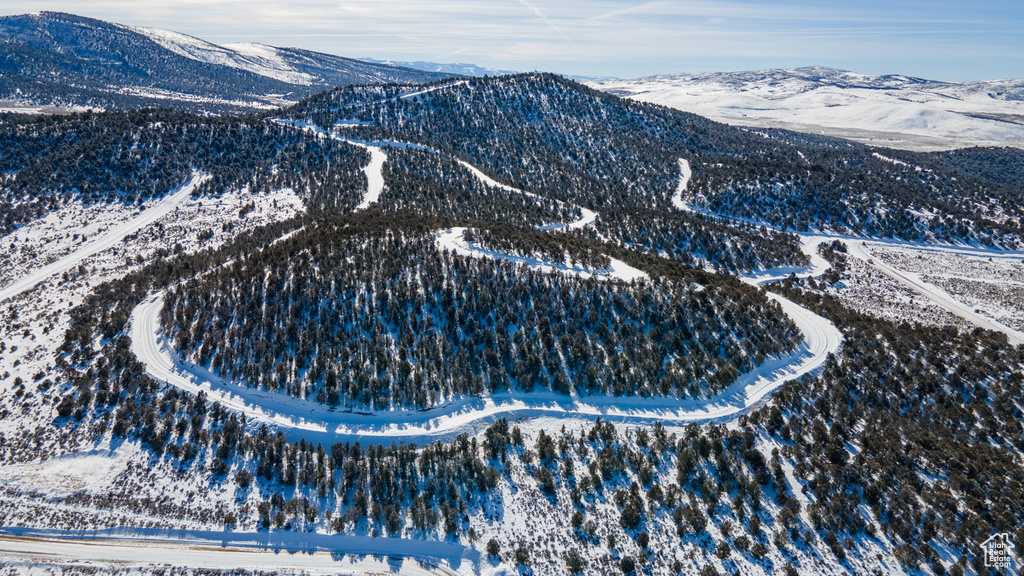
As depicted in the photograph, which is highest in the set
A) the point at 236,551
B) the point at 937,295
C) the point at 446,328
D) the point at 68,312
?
the point at 446,328

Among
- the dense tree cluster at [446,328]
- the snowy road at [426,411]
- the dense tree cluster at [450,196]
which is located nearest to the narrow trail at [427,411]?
the snowy road at [426,411]

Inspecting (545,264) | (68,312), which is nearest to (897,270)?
(545,264)

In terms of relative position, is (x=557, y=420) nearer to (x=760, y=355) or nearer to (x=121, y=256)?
(x=760, y=355)

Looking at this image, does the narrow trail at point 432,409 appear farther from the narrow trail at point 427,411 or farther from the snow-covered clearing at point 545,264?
the snow-covered clearing at point 545,264

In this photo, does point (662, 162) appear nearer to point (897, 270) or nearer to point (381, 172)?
point (897, 270)

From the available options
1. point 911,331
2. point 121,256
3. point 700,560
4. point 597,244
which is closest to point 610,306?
point 597,244

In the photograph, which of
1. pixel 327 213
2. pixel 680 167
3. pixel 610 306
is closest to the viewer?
pixel 610 306
